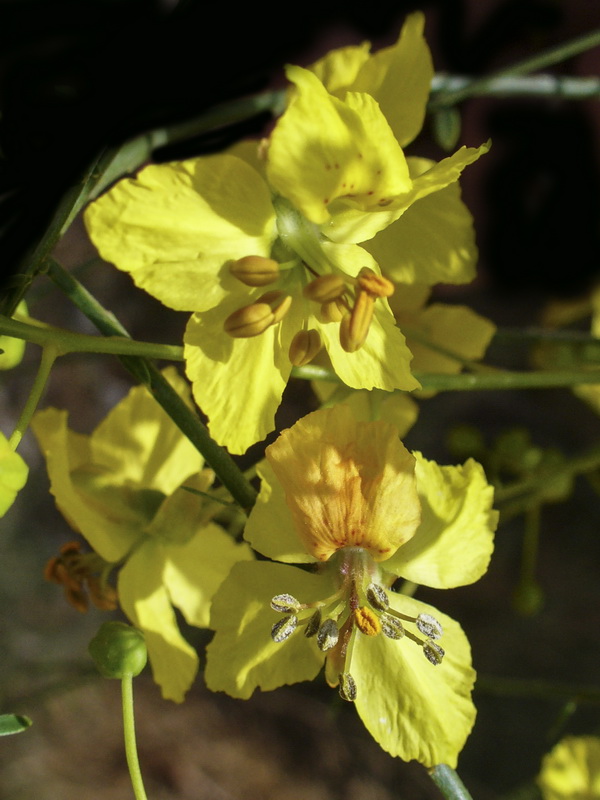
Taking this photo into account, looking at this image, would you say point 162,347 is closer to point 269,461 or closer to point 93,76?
point 269,461

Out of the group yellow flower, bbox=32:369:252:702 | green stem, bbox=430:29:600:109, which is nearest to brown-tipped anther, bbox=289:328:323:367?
yellow flower, bbox=32:369:252:702

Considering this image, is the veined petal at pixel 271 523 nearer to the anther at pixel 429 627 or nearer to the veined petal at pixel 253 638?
the veined petal at pixel 253 638

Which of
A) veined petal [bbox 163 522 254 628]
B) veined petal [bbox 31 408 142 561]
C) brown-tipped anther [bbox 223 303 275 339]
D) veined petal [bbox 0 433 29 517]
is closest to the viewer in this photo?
veined petal [bbox 0 433 29 517]

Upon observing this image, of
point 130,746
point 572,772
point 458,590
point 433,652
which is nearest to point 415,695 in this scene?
point 433,652

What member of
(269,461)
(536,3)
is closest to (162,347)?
(269,461)

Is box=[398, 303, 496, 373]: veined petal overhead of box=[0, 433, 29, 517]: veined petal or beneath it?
beneath

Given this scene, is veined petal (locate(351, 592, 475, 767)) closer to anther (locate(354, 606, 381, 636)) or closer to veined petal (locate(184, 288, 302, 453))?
anther (locate(354, 606, 381, 636))

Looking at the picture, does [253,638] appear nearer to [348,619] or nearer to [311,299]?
[348,619]
